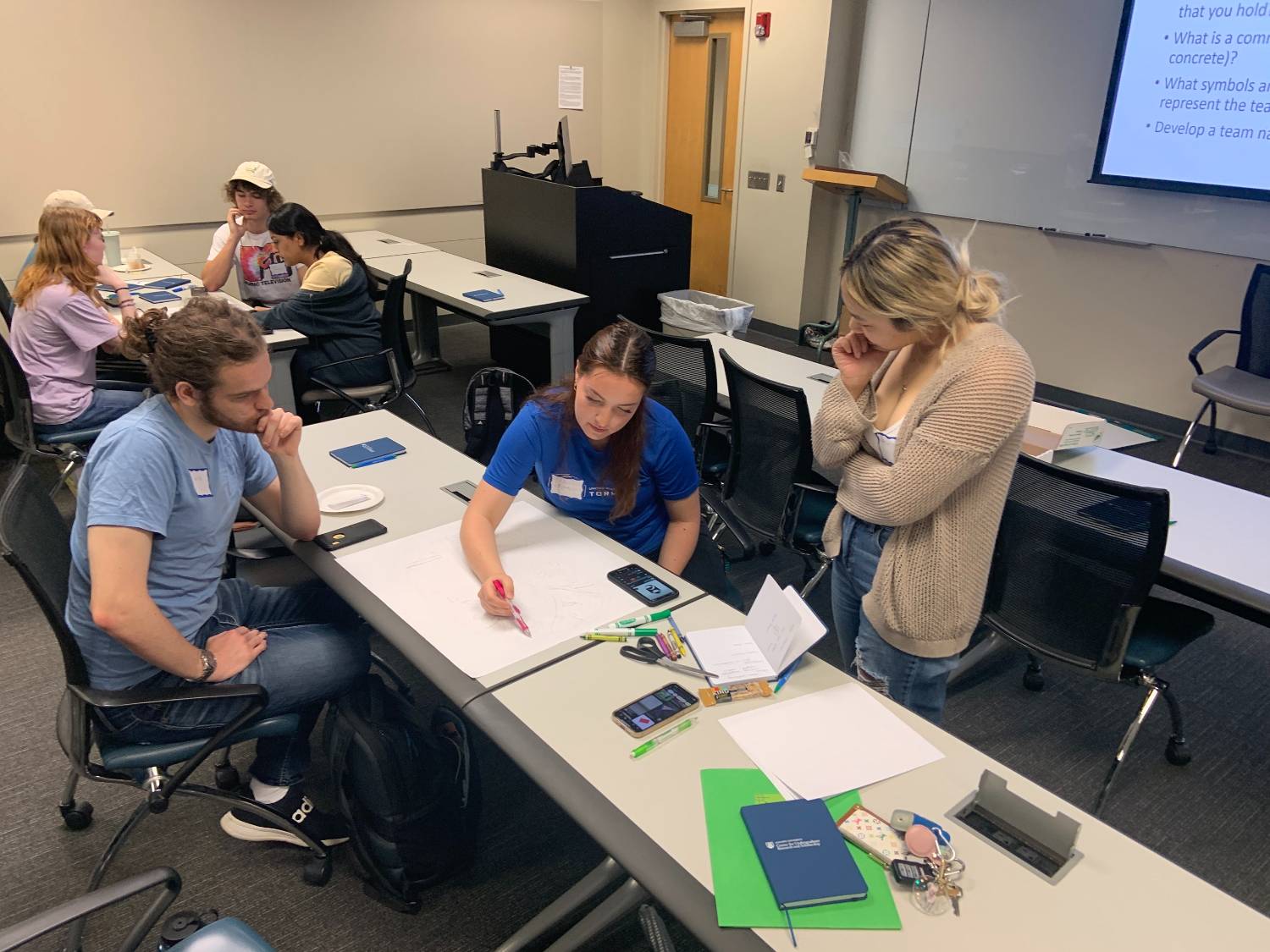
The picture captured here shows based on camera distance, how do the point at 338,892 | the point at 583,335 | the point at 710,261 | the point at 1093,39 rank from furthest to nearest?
1. the point at 710,261
2. the point at 583,335
3. the point at 1093,39
4. the point at 338,892

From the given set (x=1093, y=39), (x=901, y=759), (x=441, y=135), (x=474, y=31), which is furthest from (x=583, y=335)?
(x=901, y=759)

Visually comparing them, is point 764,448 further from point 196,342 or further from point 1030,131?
point 1030,131

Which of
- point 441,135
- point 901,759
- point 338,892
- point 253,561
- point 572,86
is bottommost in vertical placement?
point 338,892

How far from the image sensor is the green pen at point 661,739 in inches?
50.9

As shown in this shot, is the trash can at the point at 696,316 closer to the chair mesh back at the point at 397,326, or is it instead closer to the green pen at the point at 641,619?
the chair mesh back at the point at 397,326

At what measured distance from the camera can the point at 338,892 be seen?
1.85 meters

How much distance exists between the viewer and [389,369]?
12.4 ft

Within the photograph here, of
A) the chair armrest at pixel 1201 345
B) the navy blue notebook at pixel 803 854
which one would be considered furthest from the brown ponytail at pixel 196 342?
the chair armrest at pixel 1201 345

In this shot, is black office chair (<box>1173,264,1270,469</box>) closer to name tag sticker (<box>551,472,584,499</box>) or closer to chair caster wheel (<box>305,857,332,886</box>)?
name tag sticker (<box>551,472,584,499</box>)

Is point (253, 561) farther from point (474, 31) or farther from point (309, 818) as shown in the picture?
point (474, 31)

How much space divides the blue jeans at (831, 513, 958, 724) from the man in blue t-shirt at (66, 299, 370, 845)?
43.5 inches

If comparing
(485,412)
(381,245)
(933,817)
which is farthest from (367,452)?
(381,245)

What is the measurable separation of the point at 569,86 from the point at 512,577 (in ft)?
18.2

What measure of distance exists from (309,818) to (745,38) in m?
5.73
